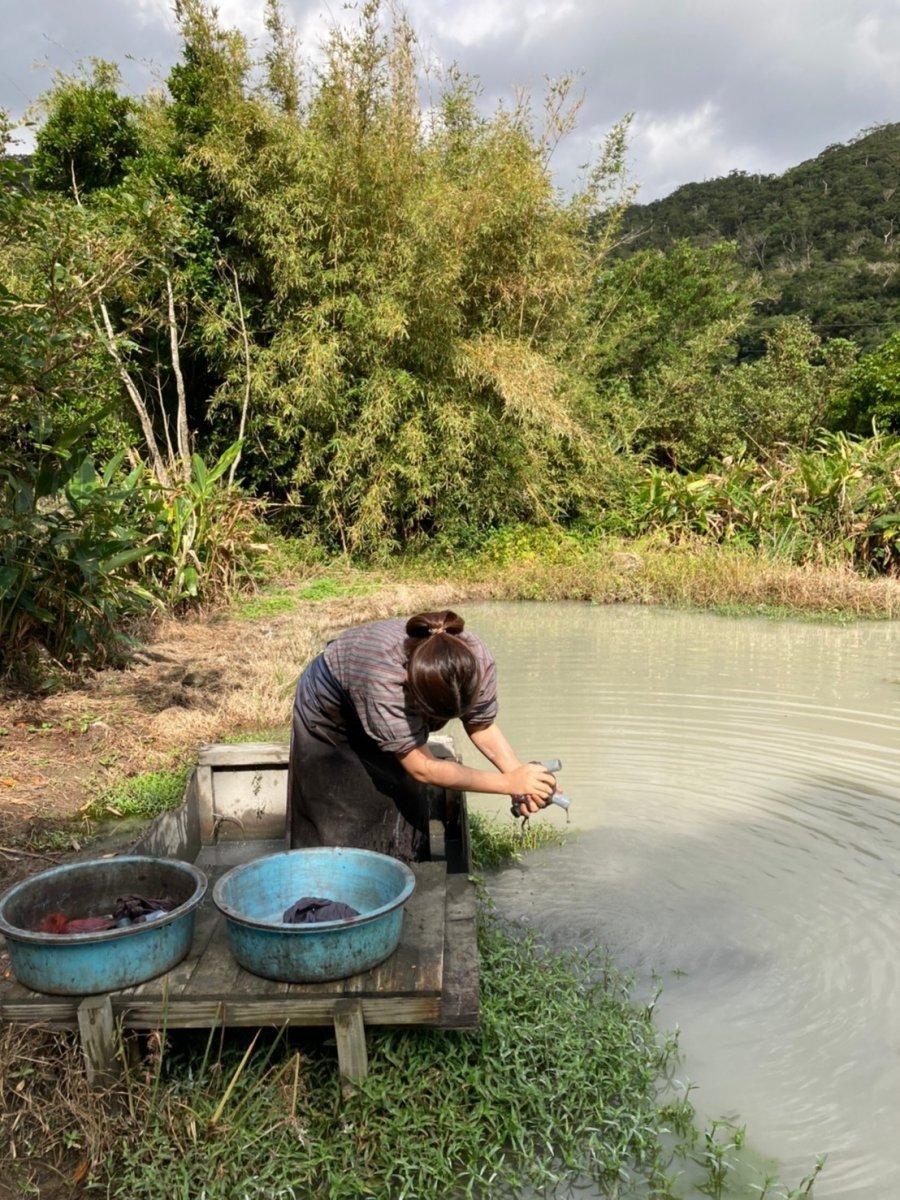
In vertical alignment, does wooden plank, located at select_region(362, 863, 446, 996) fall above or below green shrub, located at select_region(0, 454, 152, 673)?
below

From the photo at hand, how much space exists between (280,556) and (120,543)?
14.6 feet

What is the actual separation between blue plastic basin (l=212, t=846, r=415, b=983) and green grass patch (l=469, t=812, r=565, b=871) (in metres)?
1.01

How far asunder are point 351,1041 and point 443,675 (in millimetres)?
781

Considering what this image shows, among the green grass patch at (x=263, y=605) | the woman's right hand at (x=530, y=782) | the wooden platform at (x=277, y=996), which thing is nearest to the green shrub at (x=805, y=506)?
the green grass patch at (x=263, y=605)

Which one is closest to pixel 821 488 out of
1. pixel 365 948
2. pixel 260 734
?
pixel 260 734

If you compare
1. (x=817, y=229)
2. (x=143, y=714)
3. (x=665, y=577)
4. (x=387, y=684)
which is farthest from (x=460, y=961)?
(x=817, y=229)

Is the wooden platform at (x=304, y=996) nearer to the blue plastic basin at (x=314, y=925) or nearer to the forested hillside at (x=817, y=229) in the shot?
the blue plastic basin at (x=314, y=925)

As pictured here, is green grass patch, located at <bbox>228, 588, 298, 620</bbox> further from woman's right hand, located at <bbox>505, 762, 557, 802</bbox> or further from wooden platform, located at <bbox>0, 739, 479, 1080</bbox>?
woman's right hand, located at <bbox>505, 762, 557, 802</bbox>

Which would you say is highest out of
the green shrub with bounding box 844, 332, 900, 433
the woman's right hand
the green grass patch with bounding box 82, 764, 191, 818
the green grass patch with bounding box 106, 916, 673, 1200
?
the green shrub with bounding box 844, 332, 900, 433

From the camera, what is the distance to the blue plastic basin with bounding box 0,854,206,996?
76.4 inches

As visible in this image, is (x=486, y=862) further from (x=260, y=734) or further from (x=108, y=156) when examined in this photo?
(x=108, y=156)

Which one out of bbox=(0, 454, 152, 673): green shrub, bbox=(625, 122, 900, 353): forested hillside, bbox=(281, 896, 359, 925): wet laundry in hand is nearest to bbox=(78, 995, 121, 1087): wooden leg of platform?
bbox=(281, 896, 359, 925): wet laundry in hand

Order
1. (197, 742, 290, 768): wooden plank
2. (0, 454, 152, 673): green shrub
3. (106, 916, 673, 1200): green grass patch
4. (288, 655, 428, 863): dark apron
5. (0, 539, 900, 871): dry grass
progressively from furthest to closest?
(0, 454, 152, 673): green shrub, (0, 539, 900, 871): dry grass, (197, 742, 290, 768): wooden plank, (288, 655, 428, 863): dark apron, (106, 916, 673, 1200): green grass patch

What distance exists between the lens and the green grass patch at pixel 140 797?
349 centimetres
